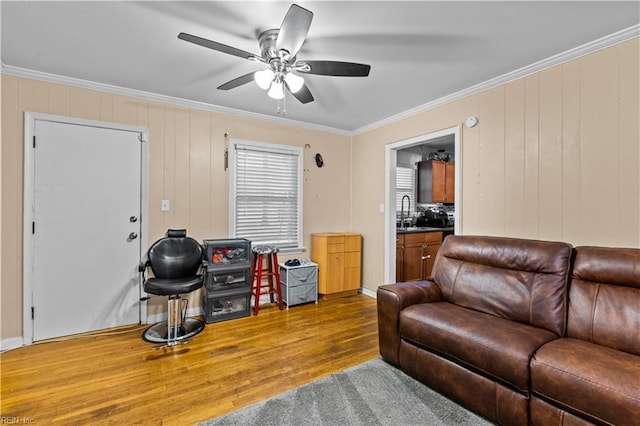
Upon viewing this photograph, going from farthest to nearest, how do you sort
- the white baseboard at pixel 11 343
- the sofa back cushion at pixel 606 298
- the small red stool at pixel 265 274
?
1. the small red stool at pixel 265 274
2. the white baseboard at pixel 11 343
3. the sofa back cushion at pixel 606 298

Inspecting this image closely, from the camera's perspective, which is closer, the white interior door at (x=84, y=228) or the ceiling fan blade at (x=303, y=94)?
the ceiling fan blade at (x=303, y=94)

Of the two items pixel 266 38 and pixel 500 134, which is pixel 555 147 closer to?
pixel 500 134

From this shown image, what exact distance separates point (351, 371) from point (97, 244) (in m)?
2.80

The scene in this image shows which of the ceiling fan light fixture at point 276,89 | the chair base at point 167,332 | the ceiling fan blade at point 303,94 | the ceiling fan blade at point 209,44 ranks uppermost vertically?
the ceiling fan blade at point 209,44

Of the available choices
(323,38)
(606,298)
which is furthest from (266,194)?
(606,298)

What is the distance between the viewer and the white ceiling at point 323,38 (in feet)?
6.03

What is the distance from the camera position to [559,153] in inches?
95.6

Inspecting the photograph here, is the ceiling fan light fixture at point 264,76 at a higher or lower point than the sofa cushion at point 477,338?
higher

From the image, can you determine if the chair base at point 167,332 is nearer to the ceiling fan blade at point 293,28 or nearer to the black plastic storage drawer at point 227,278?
the black plastic storage drawer at point 227,278

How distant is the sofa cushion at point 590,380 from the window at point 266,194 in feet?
10.2

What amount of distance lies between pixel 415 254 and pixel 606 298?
2739 mm

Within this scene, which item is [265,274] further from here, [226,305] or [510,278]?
[510,278]

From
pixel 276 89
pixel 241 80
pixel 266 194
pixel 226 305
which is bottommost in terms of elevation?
pixel 226 305

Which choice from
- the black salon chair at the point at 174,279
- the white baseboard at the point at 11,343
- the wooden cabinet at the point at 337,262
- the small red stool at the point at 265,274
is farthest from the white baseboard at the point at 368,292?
the white baseboard at the point at 11,343
